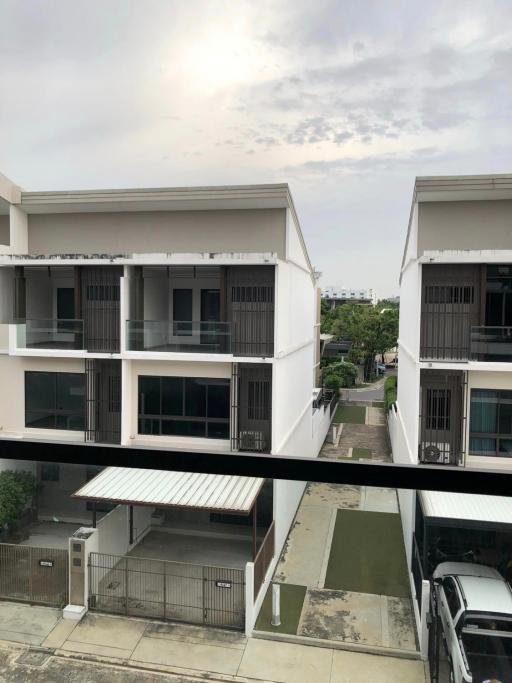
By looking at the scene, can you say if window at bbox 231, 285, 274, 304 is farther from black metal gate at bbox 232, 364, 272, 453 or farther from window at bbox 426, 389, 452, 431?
window at bbox 426, 389, 452, 431

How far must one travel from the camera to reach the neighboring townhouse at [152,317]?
6641 millimetres

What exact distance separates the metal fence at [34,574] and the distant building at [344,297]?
1540cm

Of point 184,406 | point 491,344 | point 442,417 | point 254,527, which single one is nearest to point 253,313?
point 184,406

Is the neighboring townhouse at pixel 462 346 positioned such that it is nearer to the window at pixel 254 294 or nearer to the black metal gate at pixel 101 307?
the window at pixel 254 294

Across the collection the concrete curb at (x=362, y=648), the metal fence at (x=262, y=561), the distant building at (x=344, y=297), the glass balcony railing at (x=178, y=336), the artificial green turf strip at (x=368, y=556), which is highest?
the distant building at (x=344, y=297)

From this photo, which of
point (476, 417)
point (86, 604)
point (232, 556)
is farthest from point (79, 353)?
point (86, 604)

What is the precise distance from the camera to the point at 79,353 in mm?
6961

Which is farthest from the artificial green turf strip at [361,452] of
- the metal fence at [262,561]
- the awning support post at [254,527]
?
the metal fence at [262,561]

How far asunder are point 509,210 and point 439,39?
4.97 meters

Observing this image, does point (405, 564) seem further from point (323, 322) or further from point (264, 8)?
point (323, 322)

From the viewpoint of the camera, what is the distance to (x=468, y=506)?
1.08m

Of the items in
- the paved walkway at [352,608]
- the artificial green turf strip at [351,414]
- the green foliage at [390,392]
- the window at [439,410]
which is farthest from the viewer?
the artificial green turf strip at [351,414]

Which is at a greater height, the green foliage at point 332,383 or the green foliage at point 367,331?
the green foliage at point 367,331

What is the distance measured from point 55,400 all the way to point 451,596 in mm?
6991
